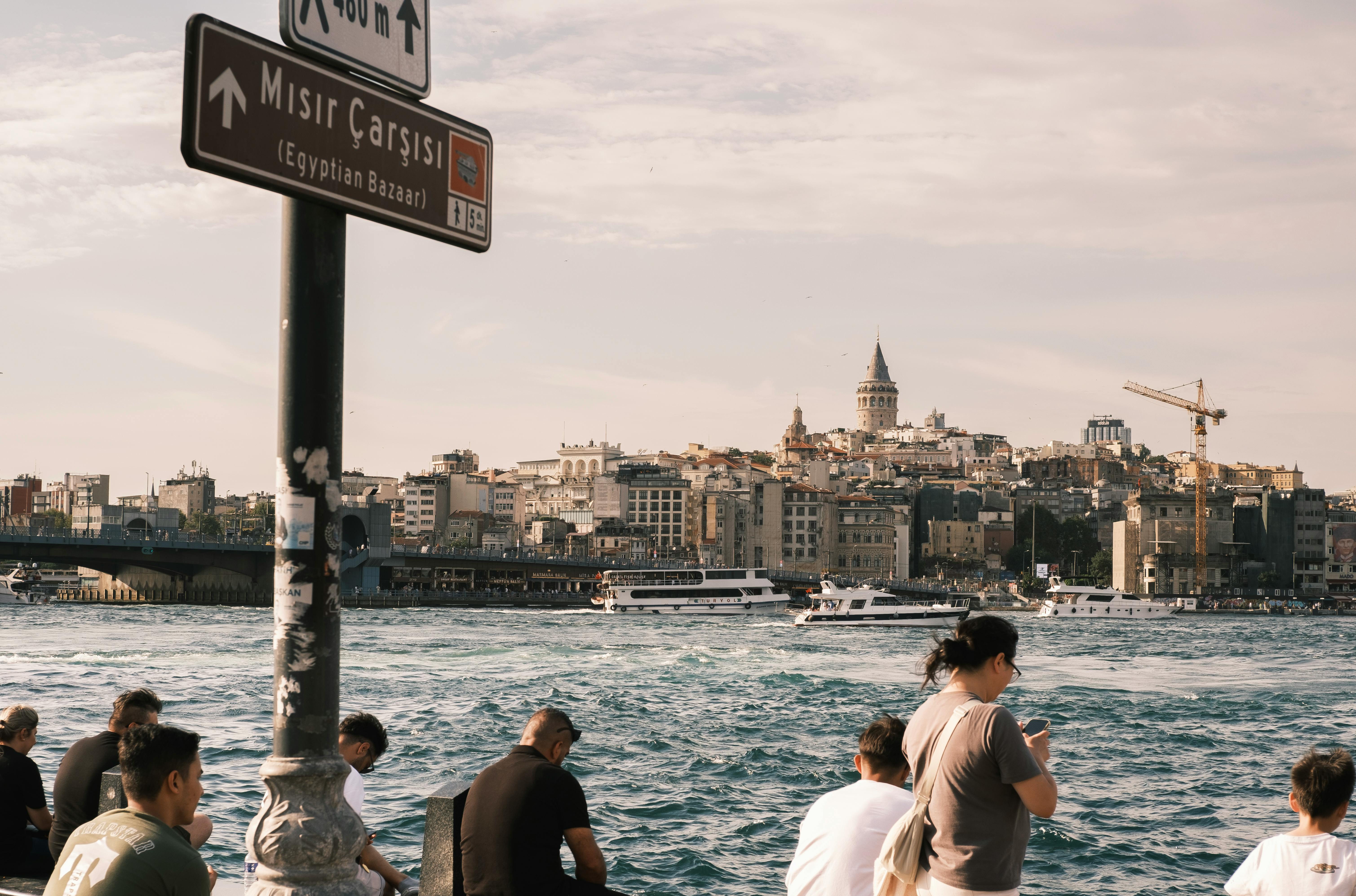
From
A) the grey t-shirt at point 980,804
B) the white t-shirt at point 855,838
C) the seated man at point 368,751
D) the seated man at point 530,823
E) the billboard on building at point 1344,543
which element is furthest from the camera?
the billboard on building at point 1344,543

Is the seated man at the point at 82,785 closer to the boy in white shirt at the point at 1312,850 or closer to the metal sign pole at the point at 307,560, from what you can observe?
the metal sign pole at the point at 307,560

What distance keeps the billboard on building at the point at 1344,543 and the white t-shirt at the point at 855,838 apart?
4820 inches

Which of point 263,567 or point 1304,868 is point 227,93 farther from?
point 263,567

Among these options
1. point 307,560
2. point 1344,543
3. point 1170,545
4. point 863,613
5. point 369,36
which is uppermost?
point 369,36

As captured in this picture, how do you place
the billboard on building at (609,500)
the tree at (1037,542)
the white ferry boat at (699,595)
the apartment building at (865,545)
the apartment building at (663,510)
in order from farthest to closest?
the tree at (1037,542) → the billboard on building at (609,500) → the apartment building at (663,510) → the apartment building at (865,545) → the white ferry boat at (699,595)

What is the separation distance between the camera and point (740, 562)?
127m

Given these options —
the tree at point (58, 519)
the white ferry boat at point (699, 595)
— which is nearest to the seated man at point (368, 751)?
the white ferry boat at point (699, 595)

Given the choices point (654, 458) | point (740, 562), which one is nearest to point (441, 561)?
point (740, 562)

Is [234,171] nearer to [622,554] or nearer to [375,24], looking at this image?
[375,24]

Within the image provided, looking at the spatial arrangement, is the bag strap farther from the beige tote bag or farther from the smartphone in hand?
the smartphone in hand

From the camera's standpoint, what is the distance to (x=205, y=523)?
142 metres

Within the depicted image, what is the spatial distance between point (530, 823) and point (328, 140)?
96.9 inches

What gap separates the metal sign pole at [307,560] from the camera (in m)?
3.22

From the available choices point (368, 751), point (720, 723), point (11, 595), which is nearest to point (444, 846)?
point (368, 751)
